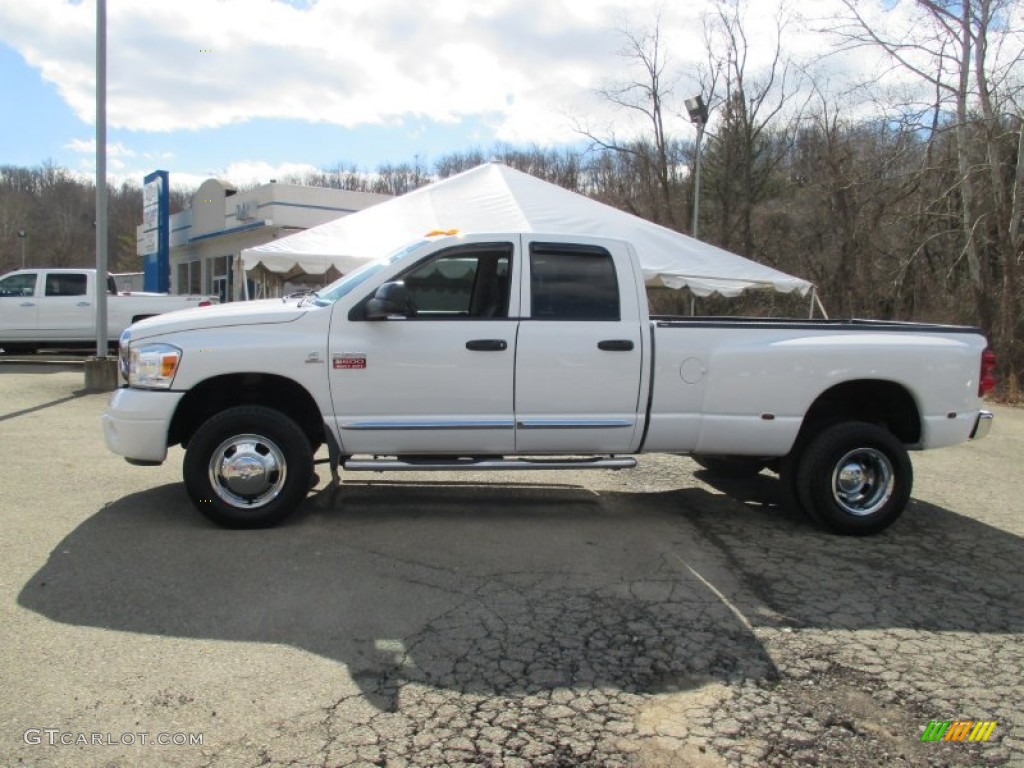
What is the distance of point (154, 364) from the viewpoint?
4957 mm

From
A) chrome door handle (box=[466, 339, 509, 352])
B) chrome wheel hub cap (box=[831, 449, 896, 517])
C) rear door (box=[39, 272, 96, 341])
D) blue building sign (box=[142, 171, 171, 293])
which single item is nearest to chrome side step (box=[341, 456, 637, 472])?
chrome door handle (box=[466, 339, 509, 352])

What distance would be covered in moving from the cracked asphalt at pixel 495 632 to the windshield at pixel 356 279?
156 centimetres

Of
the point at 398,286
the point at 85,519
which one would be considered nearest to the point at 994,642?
the point at 398,286

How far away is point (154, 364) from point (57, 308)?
14161 mm

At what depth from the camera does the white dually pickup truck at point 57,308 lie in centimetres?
1661

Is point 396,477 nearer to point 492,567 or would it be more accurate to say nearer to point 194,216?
point 492,567

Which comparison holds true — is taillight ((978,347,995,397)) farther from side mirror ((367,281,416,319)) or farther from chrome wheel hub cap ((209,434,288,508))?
chrome wheel hub cap ((209,434,288,508))

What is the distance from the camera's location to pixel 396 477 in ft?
22.0

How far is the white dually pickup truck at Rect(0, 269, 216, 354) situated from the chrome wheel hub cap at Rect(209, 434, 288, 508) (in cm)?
1250

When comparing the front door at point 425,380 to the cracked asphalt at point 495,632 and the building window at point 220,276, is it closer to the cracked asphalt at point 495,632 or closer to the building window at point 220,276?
the cracked asphalt at point 495,632

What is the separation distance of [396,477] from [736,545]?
9.67 ft

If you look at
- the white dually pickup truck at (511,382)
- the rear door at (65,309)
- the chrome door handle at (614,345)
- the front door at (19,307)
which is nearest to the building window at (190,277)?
the rear door at (65,309)
